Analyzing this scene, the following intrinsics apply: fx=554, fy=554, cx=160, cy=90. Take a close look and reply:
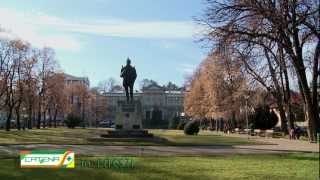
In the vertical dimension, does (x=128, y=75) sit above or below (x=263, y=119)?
above

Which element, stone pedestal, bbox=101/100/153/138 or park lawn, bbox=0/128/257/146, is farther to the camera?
stone pedestal, bbox=101/100/153/138

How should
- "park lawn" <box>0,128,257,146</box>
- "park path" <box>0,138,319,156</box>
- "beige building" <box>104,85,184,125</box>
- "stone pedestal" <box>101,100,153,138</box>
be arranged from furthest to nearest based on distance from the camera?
"beige building" <box>104,85,184,125</box>, "stone pedestal" <box>101,100,153,138</box>, "park lawn" <box>0,128,257,146</box>, "park path" <box>0,138,319,156</box>

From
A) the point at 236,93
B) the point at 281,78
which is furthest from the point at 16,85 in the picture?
the point at 281,78

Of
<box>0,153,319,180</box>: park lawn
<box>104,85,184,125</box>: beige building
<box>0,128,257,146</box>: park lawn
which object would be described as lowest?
<box>0,153,319,180</box>: park lawn

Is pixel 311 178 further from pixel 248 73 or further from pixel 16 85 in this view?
pixel 16 85

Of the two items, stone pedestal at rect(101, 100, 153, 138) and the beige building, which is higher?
the beige building

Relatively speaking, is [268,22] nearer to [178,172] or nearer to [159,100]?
[178,172]

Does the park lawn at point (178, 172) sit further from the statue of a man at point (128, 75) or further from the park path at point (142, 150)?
the statue of a man at point (128, 75)

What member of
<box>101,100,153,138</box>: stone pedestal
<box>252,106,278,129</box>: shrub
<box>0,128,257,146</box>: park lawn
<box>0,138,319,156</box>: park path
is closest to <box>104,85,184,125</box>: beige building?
<box>252,106,278,129</box>: shrub

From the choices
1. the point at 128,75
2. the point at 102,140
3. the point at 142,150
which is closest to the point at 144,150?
the point at 142,150

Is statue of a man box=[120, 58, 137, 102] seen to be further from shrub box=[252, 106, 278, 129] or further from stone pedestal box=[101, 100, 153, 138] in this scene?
shrub box=[252, 106, 278, 129]

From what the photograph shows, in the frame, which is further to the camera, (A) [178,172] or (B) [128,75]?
(B) [128,75]

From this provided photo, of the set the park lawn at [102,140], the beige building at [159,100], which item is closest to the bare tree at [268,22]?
the park lawn at [102,140]

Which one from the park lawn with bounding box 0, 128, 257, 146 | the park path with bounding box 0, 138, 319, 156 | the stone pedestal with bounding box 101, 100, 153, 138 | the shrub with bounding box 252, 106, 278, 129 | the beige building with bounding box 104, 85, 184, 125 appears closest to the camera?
the park path with bounding box 0, 138, 319, 156
